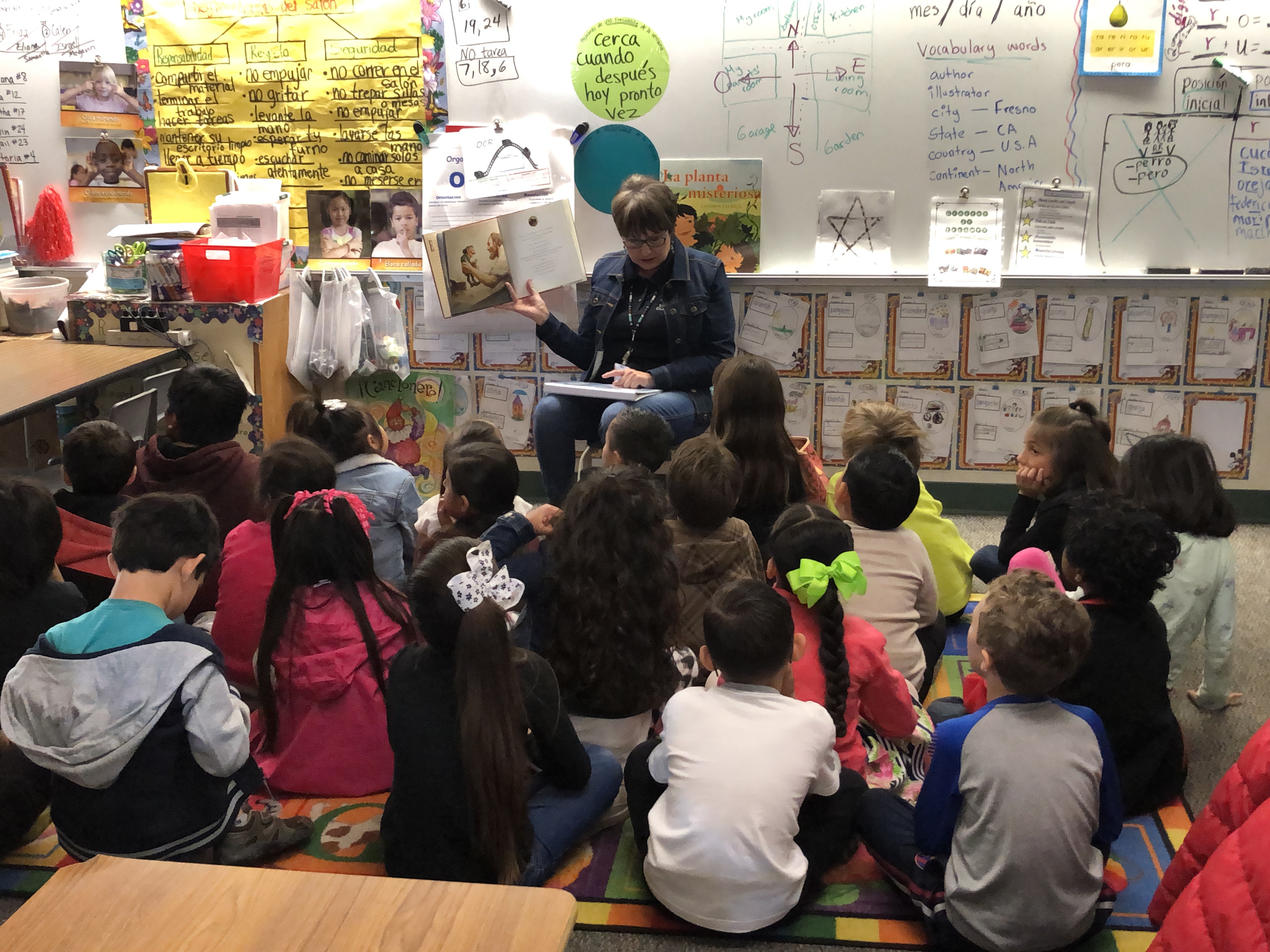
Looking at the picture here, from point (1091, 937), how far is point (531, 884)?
0.95 meters

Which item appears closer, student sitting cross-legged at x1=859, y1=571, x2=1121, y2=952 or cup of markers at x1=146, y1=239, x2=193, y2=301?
student sitting cross-legged at x1=859, y1=571, x2=1121, y2=952

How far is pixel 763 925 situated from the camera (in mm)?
1938

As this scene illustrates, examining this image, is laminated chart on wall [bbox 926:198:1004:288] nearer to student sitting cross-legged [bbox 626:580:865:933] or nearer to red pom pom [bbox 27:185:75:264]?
student sitting cross-legged [bbox 626:580:865:933]

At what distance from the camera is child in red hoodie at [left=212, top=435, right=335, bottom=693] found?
250cm

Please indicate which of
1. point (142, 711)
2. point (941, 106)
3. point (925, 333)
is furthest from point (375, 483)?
point (941, 106)

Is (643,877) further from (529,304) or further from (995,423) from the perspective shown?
(995,423)

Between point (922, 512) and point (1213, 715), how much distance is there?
32.3 inches

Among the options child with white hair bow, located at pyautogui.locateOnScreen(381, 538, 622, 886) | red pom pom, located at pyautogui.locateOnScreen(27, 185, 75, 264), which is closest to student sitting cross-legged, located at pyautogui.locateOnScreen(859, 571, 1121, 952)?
child with white hair bow, located at pyautogui.locateOnScreen(381, 538, 622, 886)

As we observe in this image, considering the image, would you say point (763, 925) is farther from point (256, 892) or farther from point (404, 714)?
point (256, 892)

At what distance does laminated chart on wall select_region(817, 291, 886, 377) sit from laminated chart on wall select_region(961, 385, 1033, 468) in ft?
1.19

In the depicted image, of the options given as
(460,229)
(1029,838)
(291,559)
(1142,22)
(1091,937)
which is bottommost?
(1091,937)

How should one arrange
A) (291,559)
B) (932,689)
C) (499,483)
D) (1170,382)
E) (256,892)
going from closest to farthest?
(256,892), (291,559), (499,483), (932,689), (1170,382)

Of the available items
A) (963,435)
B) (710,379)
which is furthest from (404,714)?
(963,435)

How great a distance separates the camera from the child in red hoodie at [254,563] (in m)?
2.50
